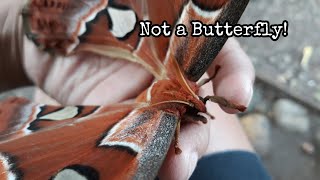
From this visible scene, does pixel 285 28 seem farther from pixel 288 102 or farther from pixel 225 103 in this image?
pixel 225 103

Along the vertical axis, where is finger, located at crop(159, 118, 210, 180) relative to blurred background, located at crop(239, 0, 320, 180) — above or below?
above

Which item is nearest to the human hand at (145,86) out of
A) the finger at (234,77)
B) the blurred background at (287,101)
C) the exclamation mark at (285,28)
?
the finger at (234,77)

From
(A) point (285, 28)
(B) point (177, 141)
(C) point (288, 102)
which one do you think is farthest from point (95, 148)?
(A) point (285, 28)

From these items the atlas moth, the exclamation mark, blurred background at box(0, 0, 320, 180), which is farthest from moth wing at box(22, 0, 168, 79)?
the exclamation mark

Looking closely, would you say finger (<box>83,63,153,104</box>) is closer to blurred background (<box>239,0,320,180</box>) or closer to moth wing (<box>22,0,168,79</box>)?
moth wing (<box>22,0,168,79</box>)

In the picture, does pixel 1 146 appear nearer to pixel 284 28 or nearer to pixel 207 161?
pixel 207 161

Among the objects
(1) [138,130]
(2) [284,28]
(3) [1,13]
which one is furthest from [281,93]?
(1) [138,130]

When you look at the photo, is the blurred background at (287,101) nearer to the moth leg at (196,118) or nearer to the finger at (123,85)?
the finger at (123,85)
